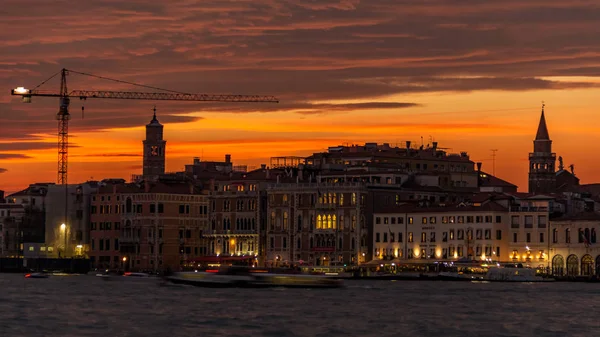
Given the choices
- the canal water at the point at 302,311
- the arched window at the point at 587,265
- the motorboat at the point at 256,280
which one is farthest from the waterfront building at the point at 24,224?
the arched window at the point at 587,265

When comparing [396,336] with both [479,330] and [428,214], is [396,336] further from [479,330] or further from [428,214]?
[428,214]

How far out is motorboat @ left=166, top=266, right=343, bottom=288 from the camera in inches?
3994

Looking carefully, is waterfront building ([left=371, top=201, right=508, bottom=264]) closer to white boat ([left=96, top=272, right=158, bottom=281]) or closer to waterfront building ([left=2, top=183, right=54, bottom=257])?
white boat ([left=96, top=272, right=158, bottom=281])

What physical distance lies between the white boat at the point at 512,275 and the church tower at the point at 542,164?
123 feet

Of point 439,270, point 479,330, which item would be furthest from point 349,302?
point 439,270

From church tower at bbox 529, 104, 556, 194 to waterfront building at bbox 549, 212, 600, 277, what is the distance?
32.8 meters

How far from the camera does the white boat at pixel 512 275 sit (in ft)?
377

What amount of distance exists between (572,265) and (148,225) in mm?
37823

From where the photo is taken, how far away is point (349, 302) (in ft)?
277

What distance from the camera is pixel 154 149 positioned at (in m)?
172

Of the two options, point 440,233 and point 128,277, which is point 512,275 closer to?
point 440,233

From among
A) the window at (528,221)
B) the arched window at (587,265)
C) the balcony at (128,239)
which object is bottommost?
the arched window at (587,265)

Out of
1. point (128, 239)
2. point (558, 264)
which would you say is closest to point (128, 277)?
point (128, 239)

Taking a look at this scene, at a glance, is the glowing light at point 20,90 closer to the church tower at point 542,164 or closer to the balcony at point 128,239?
the balcony at point 128,239
